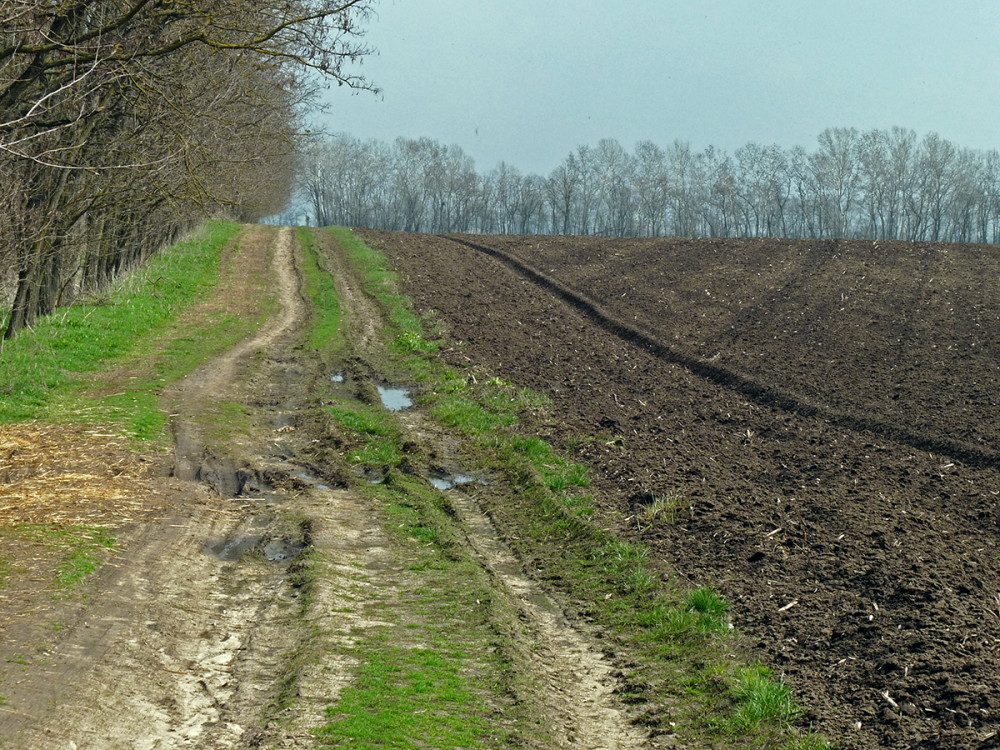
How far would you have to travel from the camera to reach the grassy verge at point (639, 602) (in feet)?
19.6

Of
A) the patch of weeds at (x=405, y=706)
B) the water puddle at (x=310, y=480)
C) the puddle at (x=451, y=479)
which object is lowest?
the patch of weeds at (x=405, y=706)

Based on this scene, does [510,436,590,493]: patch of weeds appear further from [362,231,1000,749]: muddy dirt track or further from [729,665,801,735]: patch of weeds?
[729,665,801,735]: patch of weeds

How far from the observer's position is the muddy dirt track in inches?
253

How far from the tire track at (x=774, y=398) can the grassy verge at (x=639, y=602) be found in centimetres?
471

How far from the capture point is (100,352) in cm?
1712

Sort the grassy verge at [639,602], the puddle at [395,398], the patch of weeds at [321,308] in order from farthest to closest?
1. the patch of weeds at [321,308]
2. the puddle at [395,398]
3. the grassy verge at [639,602]

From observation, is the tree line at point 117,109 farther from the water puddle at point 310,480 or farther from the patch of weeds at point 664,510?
the patch of weeds at point 664,510

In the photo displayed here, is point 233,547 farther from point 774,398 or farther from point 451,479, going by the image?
point 774,398

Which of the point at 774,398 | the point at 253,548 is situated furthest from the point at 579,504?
the point at 774,398

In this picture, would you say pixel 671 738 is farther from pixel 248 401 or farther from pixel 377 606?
pixel 248 401

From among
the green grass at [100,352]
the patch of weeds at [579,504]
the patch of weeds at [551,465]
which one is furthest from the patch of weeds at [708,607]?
the green grass at [100,352]

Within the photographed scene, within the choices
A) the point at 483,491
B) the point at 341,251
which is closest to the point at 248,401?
the point at 483,491

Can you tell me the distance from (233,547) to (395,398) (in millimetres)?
7788

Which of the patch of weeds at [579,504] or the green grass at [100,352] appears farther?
the green grass at [100,352]
